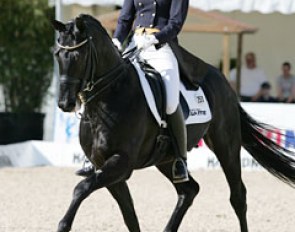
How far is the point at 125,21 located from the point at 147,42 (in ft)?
1.37

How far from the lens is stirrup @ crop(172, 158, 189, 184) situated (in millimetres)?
7773

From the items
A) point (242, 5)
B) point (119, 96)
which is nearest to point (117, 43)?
point (119, 96)

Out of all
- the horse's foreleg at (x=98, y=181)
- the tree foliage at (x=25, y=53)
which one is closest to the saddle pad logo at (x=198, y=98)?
the horse's foreleg at (x=98, y=181)

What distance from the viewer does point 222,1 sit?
1488 centimetres

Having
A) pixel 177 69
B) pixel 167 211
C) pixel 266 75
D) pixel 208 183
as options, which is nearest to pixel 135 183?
pixel 208 183

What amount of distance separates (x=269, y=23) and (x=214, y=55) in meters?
1.22

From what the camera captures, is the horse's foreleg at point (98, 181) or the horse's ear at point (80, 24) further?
the horse's ear at point (80, 24)

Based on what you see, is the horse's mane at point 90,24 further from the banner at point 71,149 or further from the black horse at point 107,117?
the banner at point 71,149

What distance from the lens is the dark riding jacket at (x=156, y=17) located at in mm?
7621

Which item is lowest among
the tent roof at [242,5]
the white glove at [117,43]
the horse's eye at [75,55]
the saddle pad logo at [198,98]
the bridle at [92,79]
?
the saddle pad logo at [198,98]

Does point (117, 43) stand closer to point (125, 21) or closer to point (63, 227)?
point (125, 21)

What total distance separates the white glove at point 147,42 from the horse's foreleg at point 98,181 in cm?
105

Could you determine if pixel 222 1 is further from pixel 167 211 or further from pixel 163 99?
pixel 163 99

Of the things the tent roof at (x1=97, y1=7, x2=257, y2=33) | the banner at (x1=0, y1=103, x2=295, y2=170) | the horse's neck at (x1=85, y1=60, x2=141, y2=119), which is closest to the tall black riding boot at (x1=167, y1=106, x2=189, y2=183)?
the horse's neck at (x1=85, y1=60, x2=141, y2=119)
